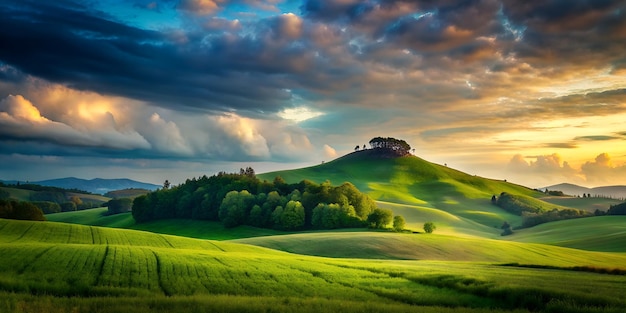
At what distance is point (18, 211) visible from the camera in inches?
3415

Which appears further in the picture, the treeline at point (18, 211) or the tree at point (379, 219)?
the tree at point (379, 219)

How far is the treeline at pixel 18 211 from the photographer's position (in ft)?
279

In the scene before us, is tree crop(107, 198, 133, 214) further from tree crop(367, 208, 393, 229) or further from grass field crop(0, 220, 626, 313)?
grass field crop(0, 220, 626, 313)

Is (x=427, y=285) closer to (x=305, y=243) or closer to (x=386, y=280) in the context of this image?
(x=386, y=280)

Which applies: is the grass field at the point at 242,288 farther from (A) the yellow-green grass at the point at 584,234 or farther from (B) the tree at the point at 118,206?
(B) the tree at the point at 118,206

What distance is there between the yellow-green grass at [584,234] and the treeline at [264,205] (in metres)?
39.1

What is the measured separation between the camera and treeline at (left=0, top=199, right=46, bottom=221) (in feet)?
279

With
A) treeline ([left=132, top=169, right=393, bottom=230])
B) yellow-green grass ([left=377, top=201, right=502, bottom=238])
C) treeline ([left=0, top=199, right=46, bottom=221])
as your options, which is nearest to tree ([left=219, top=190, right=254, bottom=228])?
treeline ([left=132, top=169, right=393, bottom=230])

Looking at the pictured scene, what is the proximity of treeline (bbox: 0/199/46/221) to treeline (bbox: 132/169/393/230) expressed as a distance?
42696mm

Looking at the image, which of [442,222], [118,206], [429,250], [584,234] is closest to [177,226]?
[118,206]

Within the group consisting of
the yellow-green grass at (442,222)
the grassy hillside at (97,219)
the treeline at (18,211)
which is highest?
the treeline at (18,211)

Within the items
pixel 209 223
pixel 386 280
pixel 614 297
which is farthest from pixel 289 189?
pixel 614 297

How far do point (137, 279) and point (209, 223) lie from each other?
333ft

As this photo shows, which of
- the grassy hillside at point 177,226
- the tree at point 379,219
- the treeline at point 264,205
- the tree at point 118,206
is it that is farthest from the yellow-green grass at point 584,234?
the tree at point 118,206
